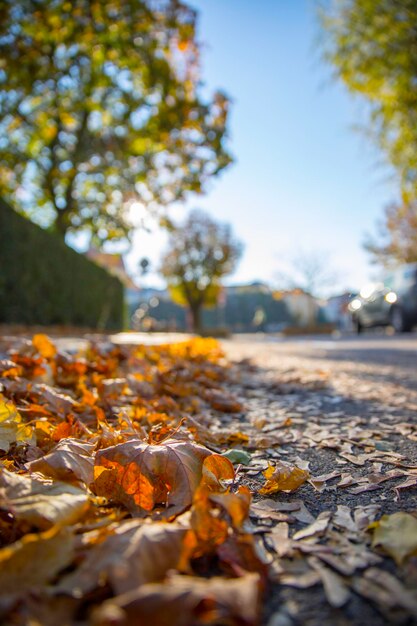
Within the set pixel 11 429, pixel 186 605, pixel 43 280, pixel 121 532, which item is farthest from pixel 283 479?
pixel 43 280

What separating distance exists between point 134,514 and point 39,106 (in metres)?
13.1

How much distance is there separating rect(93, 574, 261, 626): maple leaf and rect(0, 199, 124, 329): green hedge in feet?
22.6

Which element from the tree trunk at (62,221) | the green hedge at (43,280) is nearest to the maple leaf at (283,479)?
the green hedge at (43,280)

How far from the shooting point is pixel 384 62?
762cm

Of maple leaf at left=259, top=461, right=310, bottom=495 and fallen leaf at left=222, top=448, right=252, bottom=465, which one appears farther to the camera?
fallen leaf at left=222, top=448, right=252, bottom=465

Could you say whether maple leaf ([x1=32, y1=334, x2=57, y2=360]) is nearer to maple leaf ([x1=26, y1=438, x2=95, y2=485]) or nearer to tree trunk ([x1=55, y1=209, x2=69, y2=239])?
maple leaf ([x1=26, y1=438, x2=95, y2=485])

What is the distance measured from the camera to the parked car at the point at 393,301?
1017 cm

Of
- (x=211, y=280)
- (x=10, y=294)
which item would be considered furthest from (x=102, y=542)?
(x=211, y=280)

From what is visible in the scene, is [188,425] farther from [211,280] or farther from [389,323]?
[211,280]

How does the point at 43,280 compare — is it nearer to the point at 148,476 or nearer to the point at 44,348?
the point at 44,348

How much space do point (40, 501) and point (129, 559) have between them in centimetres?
25

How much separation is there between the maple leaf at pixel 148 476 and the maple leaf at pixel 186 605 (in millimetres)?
346

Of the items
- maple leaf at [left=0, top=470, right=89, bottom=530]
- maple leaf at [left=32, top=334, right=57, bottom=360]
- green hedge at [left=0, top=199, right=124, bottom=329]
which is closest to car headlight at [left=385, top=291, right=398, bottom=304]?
green hedge at [left=0, top=199, right=124, bottom=329]

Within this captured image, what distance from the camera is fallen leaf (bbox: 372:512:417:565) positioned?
75 centimetres
